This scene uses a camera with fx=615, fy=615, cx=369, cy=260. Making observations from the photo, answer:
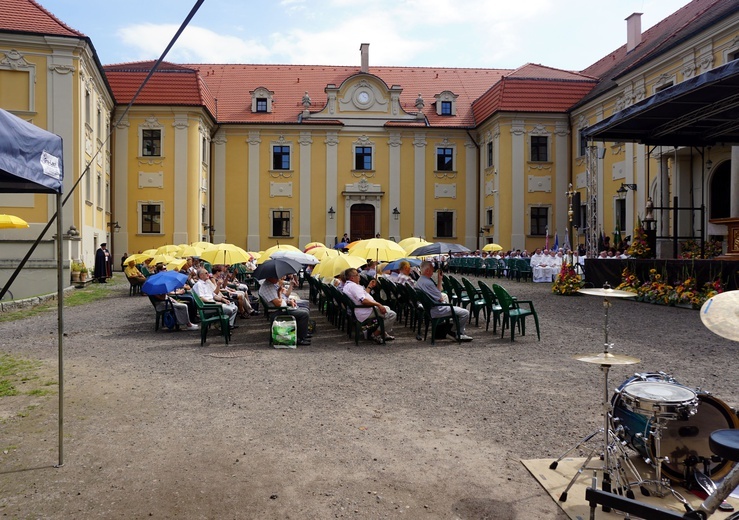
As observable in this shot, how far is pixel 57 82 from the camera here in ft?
76.5

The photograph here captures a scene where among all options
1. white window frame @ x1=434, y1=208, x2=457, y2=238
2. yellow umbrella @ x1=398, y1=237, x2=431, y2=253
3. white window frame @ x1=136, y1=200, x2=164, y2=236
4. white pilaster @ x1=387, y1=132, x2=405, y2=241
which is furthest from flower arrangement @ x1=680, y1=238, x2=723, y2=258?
white window frame @ x1=136, y1=200, x2=164, y2=236

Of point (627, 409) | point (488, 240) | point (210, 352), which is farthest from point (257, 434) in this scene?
point (488, 240)

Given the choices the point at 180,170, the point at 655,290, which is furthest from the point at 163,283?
the point at 180,170

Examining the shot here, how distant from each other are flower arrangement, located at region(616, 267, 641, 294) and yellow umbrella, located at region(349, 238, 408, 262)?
21.8 feet

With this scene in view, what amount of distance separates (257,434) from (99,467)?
4.11 feet

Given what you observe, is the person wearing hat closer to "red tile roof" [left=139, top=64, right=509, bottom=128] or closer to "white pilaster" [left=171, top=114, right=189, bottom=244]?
"white pilaster" [left=171, top=114, right=189, bottom=244]

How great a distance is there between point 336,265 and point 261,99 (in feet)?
94.2

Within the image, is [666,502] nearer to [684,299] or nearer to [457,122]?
[684,299]

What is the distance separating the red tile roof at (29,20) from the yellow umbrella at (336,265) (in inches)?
695

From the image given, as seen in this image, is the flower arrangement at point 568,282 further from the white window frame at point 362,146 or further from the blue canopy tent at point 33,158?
the white window frame at point 362,146

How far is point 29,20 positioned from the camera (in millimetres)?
23469

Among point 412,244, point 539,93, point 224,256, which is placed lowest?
point 224,256

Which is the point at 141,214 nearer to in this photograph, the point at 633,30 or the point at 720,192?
the point at 720,192

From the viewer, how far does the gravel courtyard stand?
12.9ft
